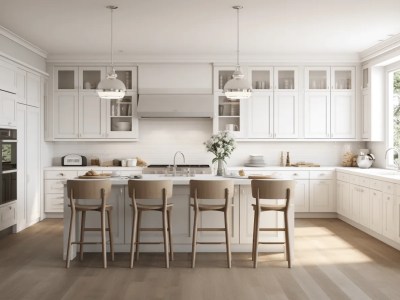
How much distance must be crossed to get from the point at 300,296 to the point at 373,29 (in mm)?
4119

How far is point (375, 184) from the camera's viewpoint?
6.45m

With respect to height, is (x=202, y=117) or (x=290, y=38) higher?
(x=290, y=38)

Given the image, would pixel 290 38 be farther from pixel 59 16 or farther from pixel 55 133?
pixel 55 133

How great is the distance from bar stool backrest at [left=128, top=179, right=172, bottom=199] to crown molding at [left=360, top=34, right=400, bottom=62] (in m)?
4.23

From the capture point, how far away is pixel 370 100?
8.10 m

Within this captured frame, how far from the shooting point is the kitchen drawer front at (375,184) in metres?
6.31

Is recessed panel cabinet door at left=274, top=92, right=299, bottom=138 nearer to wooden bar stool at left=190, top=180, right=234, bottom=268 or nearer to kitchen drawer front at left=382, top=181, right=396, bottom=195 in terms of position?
kitchen drawer front at left=382, top=181, right=396, bottom=195

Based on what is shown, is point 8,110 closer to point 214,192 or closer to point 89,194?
point 89,194

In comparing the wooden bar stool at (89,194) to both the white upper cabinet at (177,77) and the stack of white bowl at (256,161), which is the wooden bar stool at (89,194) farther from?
the stack of white bowl at (256,161)

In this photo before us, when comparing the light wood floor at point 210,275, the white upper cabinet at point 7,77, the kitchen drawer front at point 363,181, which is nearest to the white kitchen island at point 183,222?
the light wood floor at point 210,275

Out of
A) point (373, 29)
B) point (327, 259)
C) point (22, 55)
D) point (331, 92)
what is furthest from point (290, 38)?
point (22, 55)

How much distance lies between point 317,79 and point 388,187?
10.3 feet

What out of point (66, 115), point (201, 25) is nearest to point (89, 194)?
point (201, 25)

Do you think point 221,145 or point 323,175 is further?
point 323,175
